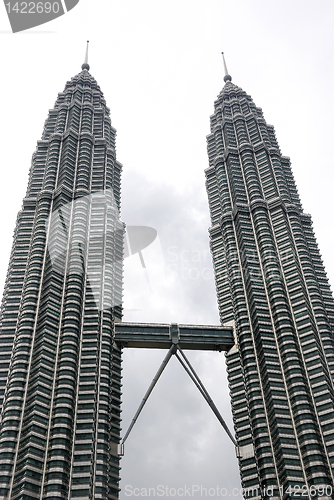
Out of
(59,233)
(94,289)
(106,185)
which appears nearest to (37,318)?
(94,289)

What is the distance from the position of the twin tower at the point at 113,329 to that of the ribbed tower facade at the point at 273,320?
311mm

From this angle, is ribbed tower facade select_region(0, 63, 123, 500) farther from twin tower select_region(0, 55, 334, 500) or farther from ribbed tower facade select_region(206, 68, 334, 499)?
ribbed tower facade select_region(206, 68, 334, 499)

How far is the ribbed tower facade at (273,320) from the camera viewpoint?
360 feet

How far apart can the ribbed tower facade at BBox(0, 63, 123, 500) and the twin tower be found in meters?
0.31

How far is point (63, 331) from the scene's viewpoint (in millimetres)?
124250

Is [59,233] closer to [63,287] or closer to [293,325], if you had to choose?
[63,287]

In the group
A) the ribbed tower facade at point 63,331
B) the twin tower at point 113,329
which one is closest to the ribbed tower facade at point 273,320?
the twin tower at point 113,329

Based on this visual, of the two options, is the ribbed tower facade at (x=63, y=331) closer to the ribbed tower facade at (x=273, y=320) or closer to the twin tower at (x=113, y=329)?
the twin tower at (x=113, y=329)

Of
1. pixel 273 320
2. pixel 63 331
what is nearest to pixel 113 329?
pixel 63 331

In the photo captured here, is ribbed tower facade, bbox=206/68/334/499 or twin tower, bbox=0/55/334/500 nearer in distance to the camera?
twin tower, bbox=0/55/334/500

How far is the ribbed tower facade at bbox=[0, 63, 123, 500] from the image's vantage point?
102688 millimetres

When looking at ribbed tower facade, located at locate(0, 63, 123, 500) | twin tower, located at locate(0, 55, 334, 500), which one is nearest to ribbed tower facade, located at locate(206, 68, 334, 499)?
twin tower, located at locate(0, 55, 334, 500)

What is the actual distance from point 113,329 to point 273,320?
126 ft

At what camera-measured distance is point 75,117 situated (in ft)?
630
